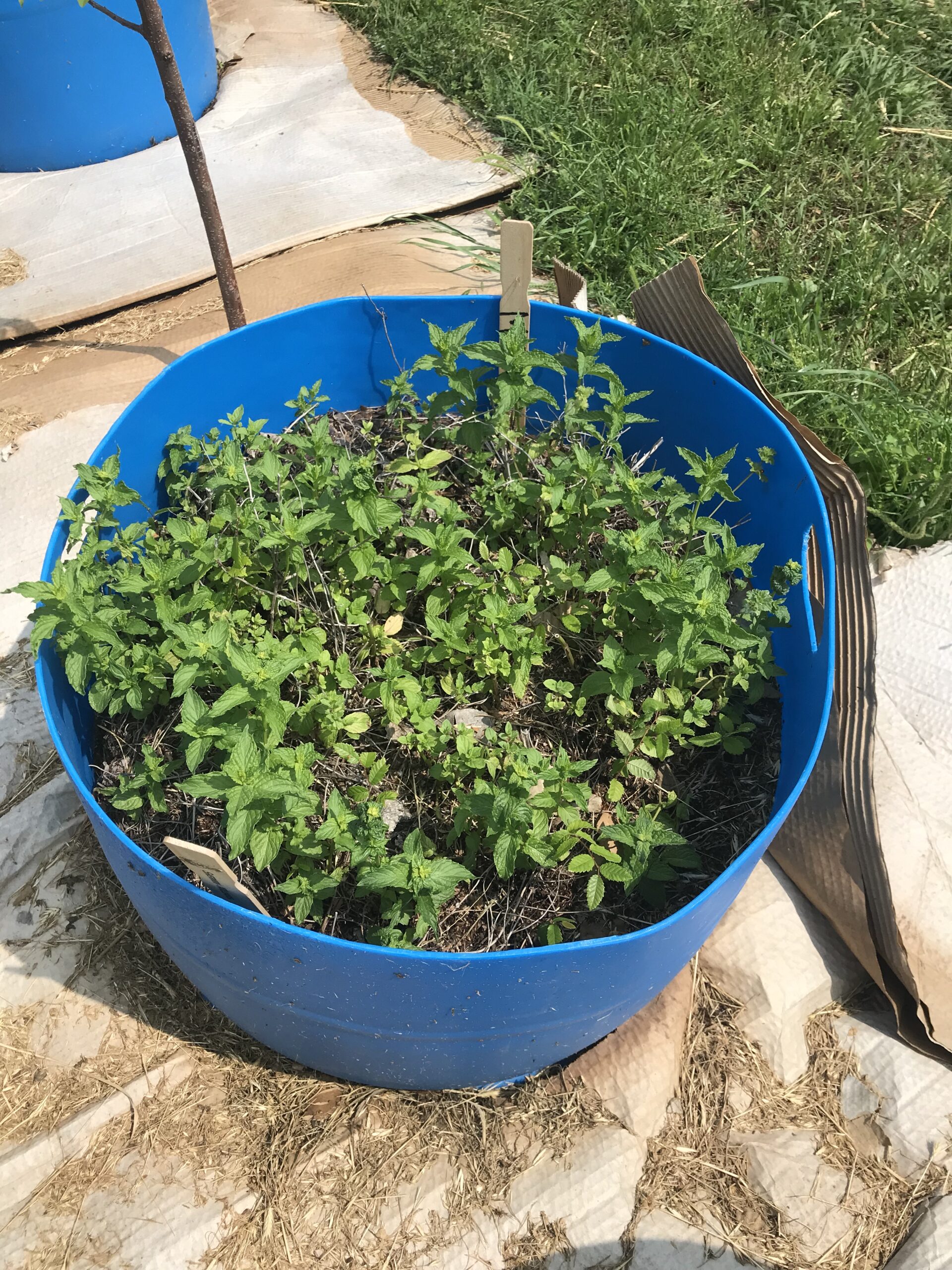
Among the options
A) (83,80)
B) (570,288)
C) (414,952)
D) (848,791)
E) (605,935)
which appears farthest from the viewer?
(83,80)

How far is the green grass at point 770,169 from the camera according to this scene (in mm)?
2811

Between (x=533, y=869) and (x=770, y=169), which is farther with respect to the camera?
(x=770, y=169)

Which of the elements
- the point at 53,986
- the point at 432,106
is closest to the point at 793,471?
the point at 53,986

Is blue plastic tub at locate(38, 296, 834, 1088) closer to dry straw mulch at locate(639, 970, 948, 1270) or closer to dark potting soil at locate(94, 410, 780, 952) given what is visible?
dark potting soil at locate(94, 410, 780, 952)

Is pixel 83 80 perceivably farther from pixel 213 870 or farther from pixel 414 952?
pixel 414 952

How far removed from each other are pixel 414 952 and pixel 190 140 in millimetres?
2194

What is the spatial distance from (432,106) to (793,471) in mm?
3053

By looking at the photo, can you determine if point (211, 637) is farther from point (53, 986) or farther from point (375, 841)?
point (53, 986)

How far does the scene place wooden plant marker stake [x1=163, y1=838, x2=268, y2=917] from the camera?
4.17 ft

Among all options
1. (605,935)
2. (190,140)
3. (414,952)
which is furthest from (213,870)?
(190,140)

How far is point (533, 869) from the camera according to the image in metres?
1.73

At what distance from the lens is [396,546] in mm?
2072

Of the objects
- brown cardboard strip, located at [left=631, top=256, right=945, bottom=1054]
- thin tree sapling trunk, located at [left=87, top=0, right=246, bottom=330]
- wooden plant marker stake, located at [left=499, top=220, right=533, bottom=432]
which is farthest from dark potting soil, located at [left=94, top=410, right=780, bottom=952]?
thin tree sapling trunk, located at [left=87, top=0, right=246, bottom=330]

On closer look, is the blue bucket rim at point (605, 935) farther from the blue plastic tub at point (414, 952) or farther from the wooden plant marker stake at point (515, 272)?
the wooden plant marker stake at point (515, 272)
